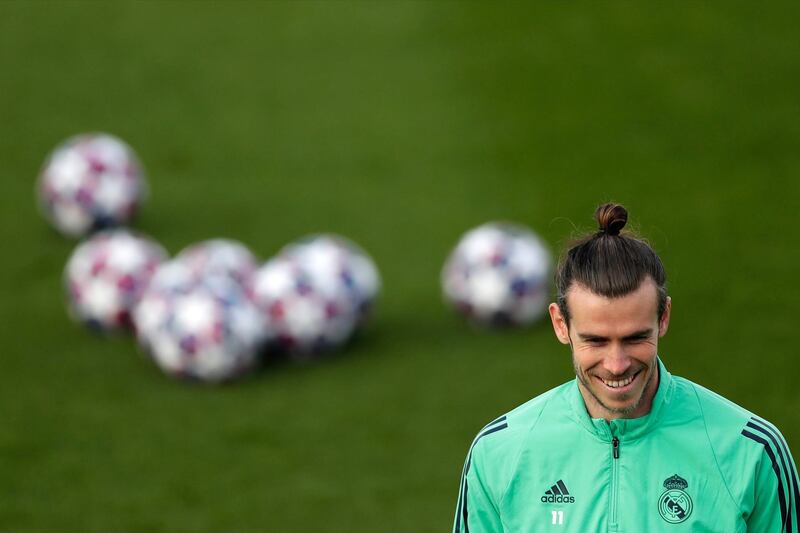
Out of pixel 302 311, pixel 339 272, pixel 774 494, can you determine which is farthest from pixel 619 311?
pixel 339 272

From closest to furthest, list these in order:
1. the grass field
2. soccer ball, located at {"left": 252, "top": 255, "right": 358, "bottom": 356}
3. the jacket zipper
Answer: the jacket zipper
the grass field
soccer ball, located at {"left": 252, "top": 255, "right": 358, "bottom": 356}

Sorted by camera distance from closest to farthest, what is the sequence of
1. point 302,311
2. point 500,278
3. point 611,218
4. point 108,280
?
1. point 611,218
2. point 302,311
3. point 500,278
4. point 108,280

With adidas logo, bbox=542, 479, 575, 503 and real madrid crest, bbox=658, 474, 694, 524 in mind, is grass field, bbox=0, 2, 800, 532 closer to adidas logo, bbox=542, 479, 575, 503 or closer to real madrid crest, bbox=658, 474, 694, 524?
adidas logo, bbox=542, 479, 575, 503

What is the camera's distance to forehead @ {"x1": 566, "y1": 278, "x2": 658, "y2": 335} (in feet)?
15.2

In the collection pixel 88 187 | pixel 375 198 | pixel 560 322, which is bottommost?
pixel 560 322

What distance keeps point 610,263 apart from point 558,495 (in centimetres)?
80

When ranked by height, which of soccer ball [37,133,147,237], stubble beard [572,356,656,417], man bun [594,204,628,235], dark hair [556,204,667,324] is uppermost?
soccer ball [37,133,147,237]

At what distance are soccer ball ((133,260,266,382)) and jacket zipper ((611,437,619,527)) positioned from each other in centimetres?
748

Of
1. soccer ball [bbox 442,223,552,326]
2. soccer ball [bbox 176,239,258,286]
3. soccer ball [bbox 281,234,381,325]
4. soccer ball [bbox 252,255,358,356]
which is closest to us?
soccer ball [bbox 252,255,358,356]

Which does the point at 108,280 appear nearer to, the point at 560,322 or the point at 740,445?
the point at 560,322

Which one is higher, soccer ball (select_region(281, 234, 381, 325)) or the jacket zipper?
soccer ball (select_region(281, 234, 381, 325))

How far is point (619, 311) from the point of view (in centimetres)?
464

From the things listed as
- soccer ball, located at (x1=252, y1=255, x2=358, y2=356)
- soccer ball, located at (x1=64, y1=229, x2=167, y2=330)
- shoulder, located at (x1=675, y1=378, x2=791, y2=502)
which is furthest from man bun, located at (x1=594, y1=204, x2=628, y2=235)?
soccer ball, located at (x1=64, y1=229, x2=167, y2=330)

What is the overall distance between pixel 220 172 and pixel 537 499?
13.5 m
